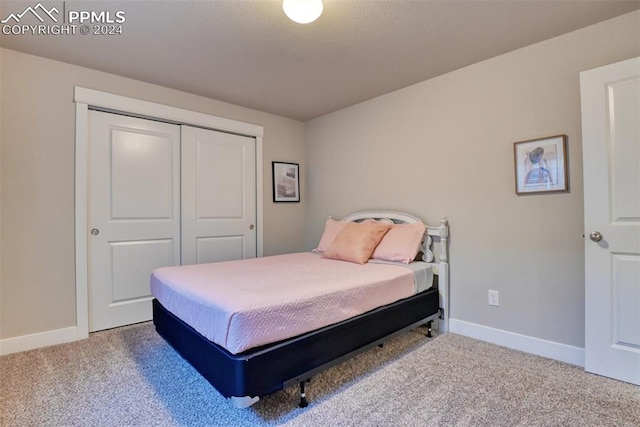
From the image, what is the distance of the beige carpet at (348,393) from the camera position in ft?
5.20

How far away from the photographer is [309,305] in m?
1.75

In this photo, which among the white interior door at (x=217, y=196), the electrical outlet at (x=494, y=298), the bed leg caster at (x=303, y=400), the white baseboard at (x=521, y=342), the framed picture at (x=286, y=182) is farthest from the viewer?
the framed picture at (x=286, y=182)

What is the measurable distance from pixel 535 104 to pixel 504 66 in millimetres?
412

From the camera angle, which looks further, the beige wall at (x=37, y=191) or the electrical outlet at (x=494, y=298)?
the electrical outlet at (x=494, y=298)

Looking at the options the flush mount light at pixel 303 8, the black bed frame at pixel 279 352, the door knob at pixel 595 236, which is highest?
the flush mount light at pixel 303 8

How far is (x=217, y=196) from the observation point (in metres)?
3.50

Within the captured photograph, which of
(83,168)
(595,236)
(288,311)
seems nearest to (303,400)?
(288,311)

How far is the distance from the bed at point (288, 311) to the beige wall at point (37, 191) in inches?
35.1

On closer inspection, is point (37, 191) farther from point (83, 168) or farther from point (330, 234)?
point (330, 234)

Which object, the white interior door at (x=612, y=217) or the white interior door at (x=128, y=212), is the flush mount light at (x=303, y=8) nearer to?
the white interior door at (x=612, y=217)

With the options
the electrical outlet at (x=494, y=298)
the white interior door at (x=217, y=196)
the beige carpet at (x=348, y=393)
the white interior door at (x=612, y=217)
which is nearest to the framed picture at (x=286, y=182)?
the white interior door at (x=217, y=196)

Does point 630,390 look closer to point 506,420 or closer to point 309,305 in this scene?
point 506,420

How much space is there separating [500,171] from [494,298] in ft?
3.43

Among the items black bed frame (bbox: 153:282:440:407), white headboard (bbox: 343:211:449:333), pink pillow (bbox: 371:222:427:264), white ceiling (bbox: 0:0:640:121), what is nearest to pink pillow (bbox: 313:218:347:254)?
pink pillow (bbox: 371:222:427:264)
